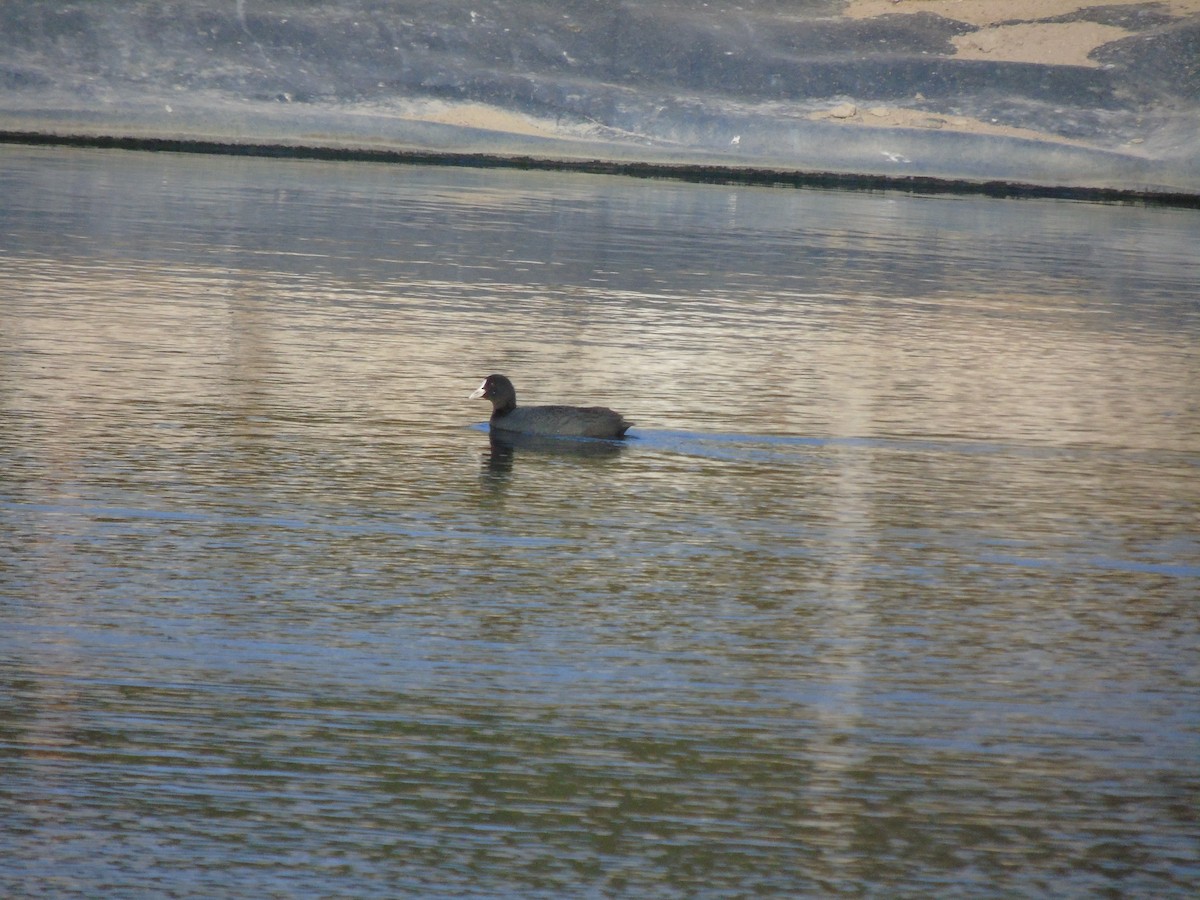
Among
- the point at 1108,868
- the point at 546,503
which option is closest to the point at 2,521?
the point at 546,503

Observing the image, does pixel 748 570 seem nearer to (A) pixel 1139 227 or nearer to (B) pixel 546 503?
(B) pixel 546 503

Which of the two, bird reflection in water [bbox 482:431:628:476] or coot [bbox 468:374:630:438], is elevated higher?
coot [bbox 468:374:630:438]

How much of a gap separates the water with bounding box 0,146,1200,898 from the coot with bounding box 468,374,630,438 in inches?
7.6

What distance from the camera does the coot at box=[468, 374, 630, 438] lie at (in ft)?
56.1

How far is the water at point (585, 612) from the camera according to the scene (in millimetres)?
7914

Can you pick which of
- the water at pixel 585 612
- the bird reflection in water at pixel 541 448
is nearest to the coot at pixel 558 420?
the bird reflection in water at pixel 541 448

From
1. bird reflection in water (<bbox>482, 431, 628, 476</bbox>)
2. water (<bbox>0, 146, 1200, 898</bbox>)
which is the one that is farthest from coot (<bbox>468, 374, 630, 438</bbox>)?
water (<bbox>0, 146, 1200, 898</bbox>)

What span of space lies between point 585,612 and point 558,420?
5906mm

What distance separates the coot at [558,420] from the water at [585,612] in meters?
0.19

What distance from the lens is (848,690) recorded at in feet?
33.1

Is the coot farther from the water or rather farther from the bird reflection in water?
the water

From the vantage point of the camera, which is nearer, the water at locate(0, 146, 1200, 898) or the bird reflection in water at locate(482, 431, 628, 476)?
the water at locate(0, 146, 1200, 898)

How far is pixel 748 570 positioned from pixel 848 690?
2.80 m

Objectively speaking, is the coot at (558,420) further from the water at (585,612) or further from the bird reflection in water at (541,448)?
the water at (585,612)
